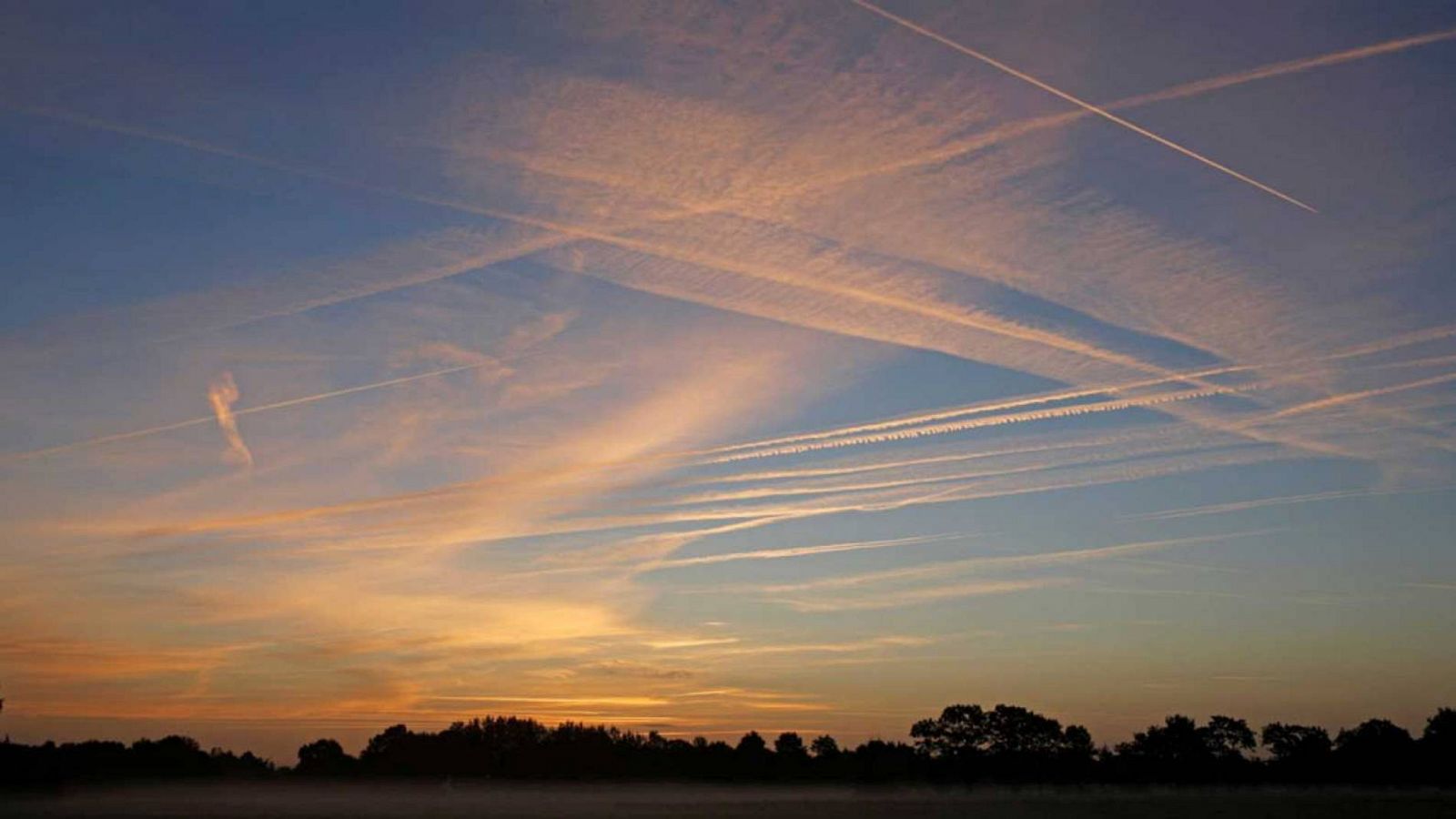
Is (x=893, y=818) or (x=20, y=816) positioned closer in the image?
(x=20, y=816)

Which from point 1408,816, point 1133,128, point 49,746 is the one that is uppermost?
point 1133,128

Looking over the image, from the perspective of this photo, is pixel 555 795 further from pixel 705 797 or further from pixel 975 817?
pixel 975 817

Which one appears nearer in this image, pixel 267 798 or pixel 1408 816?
pixel 1408 816

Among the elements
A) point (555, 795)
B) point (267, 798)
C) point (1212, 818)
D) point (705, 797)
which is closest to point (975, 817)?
point (1212, 818)

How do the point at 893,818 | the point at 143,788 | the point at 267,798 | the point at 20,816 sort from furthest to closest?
1. the point at 267,798
2. the point at 143,788
3. the point at 893,818
4. the point at 20,816

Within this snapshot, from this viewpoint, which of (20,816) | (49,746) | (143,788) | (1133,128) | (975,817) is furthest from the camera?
(143,788)

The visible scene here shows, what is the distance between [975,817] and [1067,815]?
10491 mm

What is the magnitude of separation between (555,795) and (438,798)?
27.8 metres

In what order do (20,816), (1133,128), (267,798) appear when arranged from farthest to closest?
(267,798)
(20,816)
(1133,128)

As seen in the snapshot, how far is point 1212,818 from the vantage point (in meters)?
106

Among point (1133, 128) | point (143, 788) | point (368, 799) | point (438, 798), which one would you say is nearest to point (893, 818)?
point (1133, 128)

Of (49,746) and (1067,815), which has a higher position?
(49,746)

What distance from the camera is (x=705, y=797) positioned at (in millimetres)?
190500

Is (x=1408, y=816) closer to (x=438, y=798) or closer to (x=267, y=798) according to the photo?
(x=438, y=798)
